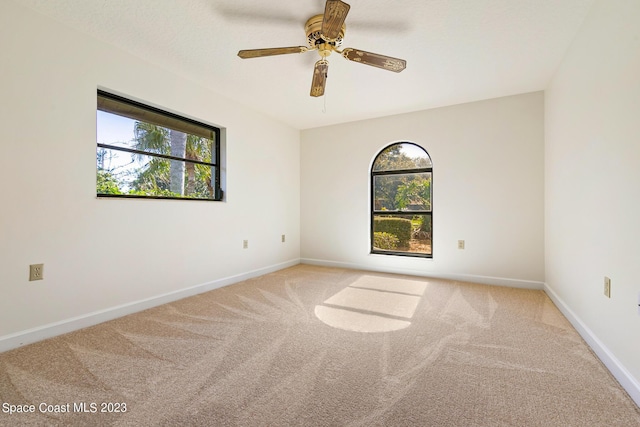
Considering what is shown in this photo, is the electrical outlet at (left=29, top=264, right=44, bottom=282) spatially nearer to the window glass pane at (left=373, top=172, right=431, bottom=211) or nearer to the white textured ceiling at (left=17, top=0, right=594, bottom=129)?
the white textured ceiling at (left=17, top=0, right=594, bottom=129)

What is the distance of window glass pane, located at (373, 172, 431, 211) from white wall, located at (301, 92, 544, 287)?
0.18 metres

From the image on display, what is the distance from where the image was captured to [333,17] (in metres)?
1.67

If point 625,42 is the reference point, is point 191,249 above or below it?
below

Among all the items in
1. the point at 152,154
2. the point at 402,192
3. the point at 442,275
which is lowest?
the point at 442,275

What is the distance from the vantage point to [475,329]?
221 cm

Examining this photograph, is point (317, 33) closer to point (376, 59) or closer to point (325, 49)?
point (325, 49)

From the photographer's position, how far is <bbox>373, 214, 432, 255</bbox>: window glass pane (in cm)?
402

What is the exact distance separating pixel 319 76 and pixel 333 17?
67 centimetres

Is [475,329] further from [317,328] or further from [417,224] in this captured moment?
[417,224]

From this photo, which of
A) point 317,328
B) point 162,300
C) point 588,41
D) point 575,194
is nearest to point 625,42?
point 588,41

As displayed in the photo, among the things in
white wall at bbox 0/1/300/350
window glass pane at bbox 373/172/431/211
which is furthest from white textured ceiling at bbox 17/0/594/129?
window glass pane at bbox 373/172/431/211

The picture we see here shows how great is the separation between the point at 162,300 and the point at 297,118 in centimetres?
296

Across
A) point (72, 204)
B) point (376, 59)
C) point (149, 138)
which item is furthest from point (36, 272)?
point (376, 59)

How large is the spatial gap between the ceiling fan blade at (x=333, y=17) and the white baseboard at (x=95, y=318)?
8.88 feet
